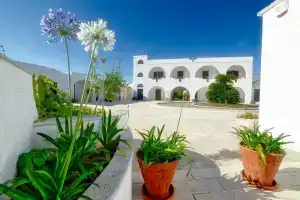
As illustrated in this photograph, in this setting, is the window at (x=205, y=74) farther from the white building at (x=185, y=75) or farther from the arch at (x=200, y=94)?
the arch at (x=200, y=94)

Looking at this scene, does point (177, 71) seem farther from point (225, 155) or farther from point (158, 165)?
point (158, 165)

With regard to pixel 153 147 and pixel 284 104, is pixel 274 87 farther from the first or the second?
pixel 153 147

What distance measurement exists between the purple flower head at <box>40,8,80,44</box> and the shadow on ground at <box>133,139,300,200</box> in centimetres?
216

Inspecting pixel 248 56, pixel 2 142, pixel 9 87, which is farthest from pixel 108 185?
pixel 248 56

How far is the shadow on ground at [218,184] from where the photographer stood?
2.06m

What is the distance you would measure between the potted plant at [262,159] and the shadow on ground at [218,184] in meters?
0.11

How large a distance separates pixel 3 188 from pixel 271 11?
6.00 metres

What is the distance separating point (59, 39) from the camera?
192cm

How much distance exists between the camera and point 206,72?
84.0 feet

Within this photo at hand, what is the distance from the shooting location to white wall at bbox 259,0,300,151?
12.0 ft

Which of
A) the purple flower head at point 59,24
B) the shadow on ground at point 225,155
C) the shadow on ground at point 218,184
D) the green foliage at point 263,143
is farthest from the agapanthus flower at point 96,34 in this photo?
the shadow on ground at point 225,155

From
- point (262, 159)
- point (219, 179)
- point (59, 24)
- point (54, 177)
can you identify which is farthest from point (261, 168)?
point (59, 24)

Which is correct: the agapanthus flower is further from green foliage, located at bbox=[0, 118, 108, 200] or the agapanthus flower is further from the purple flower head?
green foliage, located at bbox=[0, 118, 108, 200]

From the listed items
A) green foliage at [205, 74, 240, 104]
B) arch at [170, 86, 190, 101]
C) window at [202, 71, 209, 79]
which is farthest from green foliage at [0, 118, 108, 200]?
window at [202, 71, 209, 79]
